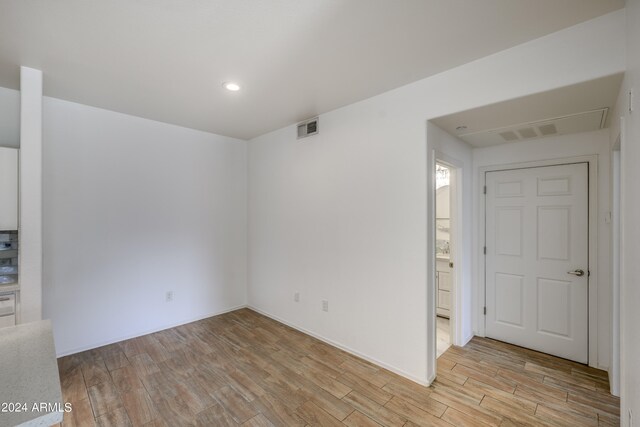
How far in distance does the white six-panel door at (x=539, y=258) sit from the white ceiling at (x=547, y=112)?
60cm

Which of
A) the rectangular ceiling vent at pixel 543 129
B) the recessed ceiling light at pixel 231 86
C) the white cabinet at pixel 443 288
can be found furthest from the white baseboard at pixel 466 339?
the recessed ceiling light at pixel 231 86

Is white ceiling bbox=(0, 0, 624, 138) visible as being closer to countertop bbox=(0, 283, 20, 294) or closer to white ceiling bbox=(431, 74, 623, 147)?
white ceiling bbox=(431, 74, 623, 147)

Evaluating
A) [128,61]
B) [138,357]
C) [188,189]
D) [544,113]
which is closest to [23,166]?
[128,61]

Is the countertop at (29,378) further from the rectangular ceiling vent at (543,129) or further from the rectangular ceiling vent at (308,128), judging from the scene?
the rectangular ceiling vent at (543,129)

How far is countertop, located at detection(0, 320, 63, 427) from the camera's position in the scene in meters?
0.80

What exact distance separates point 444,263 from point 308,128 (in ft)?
8.86

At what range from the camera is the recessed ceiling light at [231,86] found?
2.59m

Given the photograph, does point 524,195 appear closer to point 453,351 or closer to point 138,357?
point 453,351

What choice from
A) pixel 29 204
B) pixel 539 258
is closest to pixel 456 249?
pixel 539 258

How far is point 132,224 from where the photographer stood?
343cm

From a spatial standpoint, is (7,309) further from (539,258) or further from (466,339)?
(539,258)

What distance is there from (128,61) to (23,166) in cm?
117

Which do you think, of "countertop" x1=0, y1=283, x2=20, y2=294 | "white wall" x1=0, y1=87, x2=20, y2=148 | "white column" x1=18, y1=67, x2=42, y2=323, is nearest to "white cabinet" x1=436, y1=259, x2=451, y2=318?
"white column" x1=18, y1=67, x2=42, y2=323

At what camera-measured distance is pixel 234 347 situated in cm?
318
